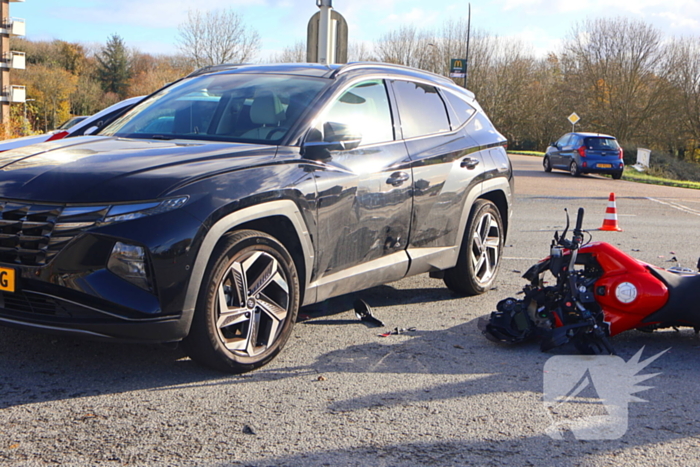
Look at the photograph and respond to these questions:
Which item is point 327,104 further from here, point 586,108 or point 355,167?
point 586,108

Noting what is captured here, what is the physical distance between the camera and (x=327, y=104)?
486 cm

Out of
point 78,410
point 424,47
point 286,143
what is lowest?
point 78,410

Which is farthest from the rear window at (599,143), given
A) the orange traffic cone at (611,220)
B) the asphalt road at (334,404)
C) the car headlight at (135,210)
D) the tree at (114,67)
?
the tree at (114,67)

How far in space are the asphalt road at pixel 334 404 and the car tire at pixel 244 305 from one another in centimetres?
14

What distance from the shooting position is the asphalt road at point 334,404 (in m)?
3.16

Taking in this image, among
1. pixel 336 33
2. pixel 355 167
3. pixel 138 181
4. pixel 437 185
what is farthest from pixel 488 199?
pixel 336 33

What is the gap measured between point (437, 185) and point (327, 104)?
1.20 m

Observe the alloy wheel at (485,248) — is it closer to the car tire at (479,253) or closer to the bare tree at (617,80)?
the car tire at (479,253)

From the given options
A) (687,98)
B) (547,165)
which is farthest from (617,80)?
(547,165)

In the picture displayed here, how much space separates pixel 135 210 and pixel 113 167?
1.28 feet

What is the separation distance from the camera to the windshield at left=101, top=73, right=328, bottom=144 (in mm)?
4754

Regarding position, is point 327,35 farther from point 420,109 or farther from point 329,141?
point 329,141

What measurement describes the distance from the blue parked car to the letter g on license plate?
25890 mm

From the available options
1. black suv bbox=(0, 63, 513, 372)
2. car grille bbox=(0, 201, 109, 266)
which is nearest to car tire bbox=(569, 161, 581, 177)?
black suv bbox=(0, 63, 513, 372)
